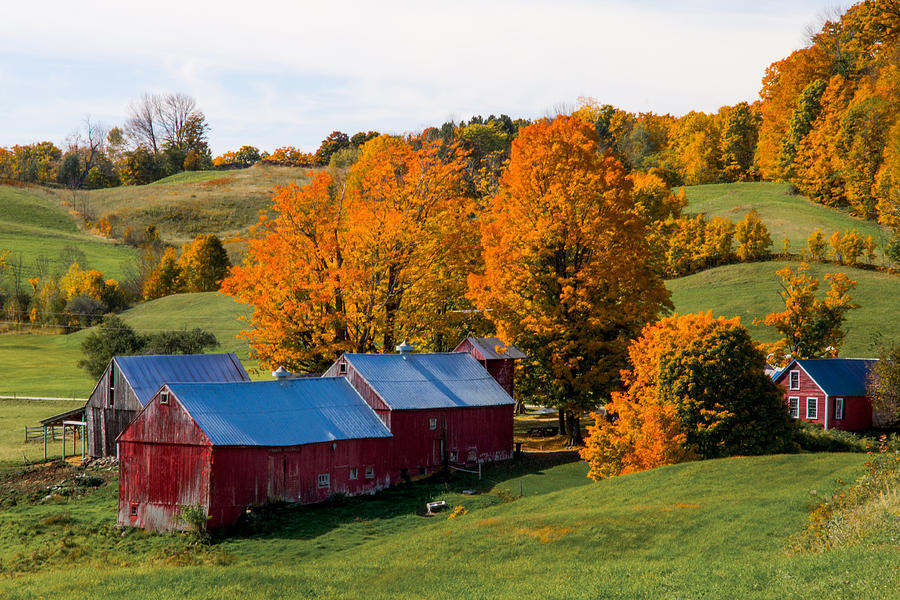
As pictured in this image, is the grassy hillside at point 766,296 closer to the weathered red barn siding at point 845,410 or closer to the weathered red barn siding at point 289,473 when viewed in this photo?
the weathered red barn siding at point 845,410

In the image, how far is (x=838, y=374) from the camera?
54.5m

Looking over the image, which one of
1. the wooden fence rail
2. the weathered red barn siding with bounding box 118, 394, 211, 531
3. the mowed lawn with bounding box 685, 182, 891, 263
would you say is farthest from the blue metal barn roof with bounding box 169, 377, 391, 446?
the mowed lawn with bounding box 685, 182, 891, 263

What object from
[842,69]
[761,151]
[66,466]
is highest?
[842,69]

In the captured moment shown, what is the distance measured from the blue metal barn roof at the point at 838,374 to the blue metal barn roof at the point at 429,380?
20049 millimetres

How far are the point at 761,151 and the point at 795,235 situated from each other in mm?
35831

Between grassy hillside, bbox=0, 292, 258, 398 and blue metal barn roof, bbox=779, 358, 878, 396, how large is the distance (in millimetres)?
45244

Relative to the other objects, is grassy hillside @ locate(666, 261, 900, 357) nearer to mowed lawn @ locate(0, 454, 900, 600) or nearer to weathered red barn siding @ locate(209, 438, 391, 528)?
mowed lawn @ locate(0, 454, 900, 600)

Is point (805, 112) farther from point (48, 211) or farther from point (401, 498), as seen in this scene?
point (48, 211)

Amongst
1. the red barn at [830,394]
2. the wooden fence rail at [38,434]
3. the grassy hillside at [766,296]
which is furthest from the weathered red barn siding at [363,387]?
the grassy hillside at [766,296]

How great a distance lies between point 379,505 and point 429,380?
10328 millimetres

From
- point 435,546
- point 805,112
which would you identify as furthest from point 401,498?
point 805,112

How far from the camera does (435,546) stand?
88.9 ft

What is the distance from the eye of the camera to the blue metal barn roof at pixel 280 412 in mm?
34906

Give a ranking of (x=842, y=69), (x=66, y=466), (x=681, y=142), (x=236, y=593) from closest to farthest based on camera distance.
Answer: (x=236, y=593) < (x=66, y=466) < (x=842, y=69) < (x=681, y=142)
